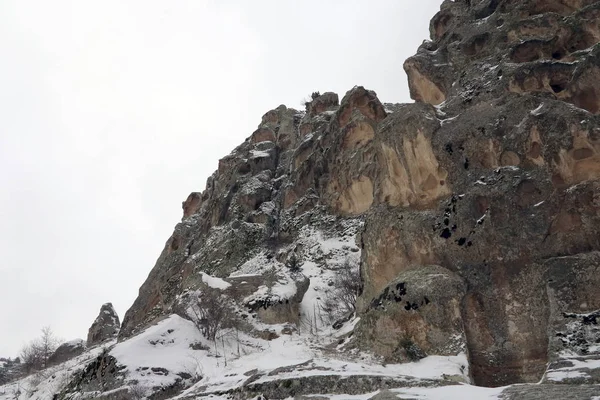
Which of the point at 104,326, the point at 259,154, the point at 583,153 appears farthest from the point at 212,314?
the point at 104,326

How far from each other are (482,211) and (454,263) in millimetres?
2531

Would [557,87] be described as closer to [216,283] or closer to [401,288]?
[401,288]

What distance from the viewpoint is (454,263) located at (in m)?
19.9

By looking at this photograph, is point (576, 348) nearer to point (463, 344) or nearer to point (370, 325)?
point (463, 344)

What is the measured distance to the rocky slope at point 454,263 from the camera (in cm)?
1620

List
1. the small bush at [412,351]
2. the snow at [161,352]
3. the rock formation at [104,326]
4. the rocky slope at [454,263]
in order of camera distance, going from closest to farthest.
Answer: the rocky slope at [454,263] < the small bush at [412,351] < the snow at [161,352] < the rock formation at [104,326]

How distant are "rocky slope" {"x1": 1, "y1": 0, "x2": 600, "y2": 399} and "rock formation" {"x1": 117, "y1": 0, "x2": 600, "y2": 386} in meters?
0.07

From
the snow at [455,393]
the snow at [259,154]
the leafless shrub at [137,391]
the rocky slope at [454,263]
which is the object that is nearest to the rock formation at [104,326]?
the snow at [259,154]

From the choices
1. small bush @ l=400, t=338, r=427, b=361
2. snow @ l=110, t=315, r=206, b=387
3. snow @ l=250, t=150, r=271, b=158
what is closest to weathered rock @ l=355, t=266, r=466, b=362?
small bush @ l=400, t=338, r=427, b=361

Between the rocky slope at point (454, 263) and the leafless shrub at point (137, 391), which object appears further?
the leafless shrub at point (137, 391)

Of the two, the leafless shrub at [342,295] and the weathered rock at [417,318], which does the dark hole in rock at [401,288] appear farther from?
the leafless shrub at [342,295]

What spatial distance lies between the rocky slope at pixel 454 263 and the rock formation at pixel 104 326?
95.9ft

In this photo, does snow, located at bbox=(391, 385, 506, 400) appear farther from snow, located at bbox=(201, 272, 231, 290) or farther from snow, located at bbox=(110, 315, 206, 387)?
snow, located at bbox=(201, 272, 231, 290)

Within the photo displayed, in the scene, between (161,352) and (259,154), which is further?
(259,154)
